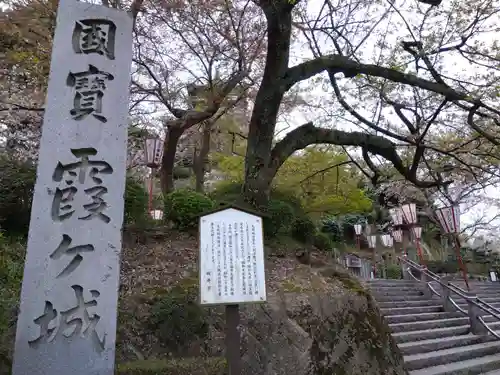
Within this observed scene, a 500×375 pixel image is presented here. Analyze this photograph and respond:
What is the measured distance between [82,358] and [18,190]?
4.81 m

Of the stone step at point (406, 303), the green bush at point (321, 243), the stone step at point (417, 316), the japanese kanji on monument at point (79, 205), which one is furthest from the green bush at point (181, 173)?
the japanese kanji on monument at point (79, 205)

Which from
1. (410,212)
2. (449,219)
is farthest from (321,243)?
(410,212)

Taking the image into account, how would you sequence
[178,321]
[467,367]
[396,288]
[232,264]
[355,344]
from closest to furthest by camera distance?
1. [232,264]
2. [178,321]
3. [355,344]
4. [467,367]
5. [396,288]

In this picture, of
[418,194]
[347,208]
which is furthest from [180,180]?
[418,194]

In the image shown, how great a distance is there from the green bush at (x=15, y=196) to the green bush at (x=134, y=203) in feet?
5.46

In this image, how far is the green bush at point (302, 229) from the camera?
29.3 feet

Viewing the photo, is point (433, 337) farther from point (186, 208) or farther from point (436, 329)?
point (186, 208)

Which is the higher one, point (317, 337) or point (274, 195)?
point (274, 195)

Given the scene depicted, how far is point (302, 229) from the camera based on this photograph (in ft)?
29.6

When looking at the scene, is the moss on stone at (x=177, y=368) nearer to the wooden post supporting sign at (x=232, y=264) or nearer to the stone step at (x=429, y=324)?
the wooden post supporting sign at (x=232, y=264)

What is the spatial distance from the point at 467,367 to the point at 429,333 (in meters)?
1.44

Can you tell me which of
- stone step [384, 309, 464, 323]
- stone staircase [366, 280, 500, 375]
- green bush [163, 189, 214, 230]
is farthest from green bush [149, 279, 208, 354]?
stone step [384, 309, 464, 323]

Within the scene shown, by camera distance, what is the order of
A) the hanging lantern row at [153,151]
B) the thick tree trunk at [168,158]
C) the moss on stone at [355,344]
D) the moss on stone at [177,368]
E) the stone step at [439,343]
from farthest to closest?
the thick tree trunk at [168,158] < the hanging lantern row at [153,151] < the stone step at [439,343] < the moss on stone at [355,344] < the moss on stone at [177,368]

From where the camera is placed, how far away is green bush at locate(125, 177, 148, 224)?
24.5ft
